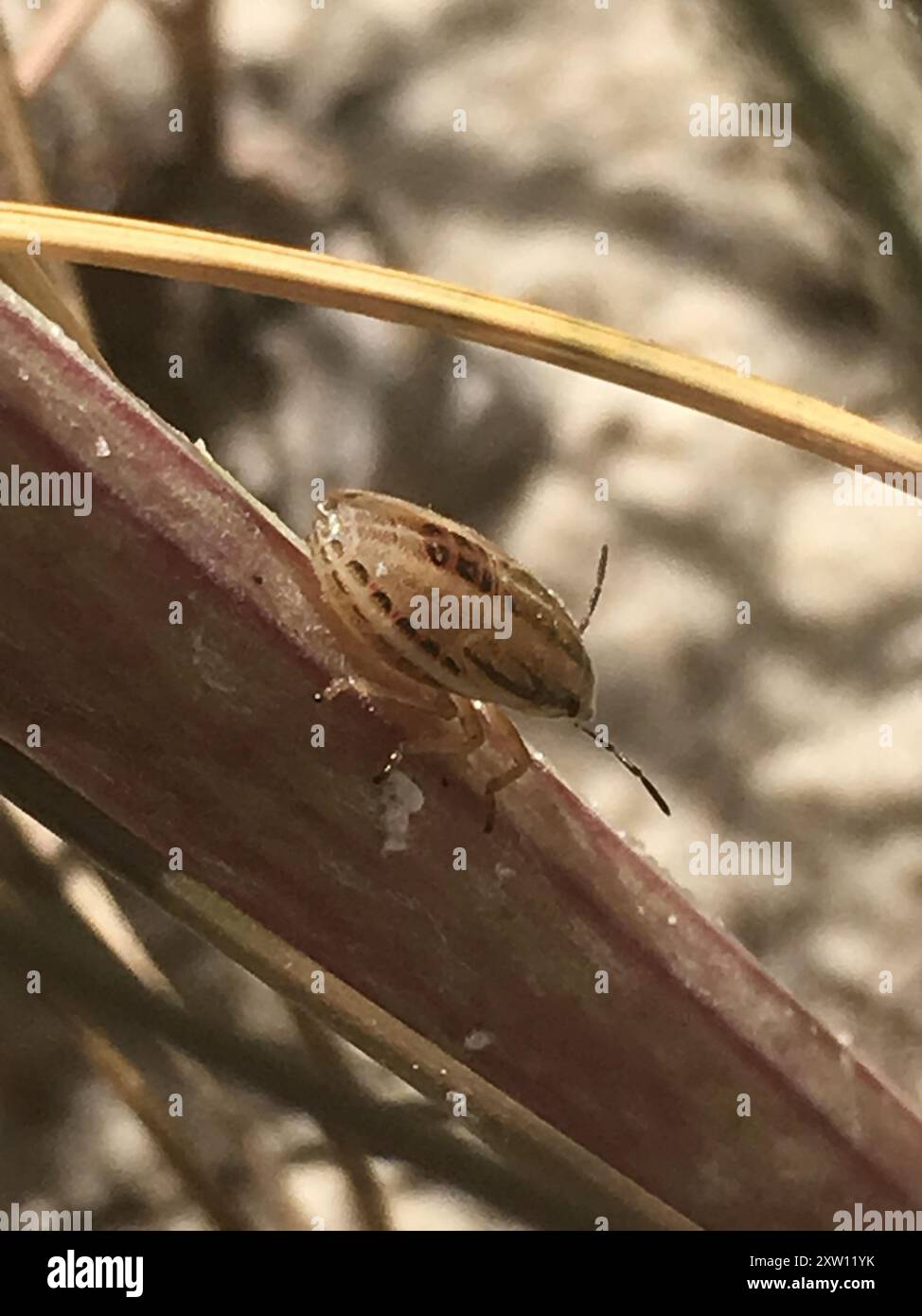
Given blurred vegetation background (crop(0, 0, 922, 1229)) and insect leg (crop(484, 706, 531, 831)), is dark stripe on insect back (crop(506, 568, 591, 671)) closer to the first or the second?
insect leg (crop(484, 706, 531, 831))

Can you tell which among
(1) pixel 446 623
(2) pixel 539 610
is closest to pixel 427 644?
(1) pixel 446 623

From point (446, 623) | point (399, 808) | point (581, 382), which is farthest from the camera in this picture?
point (581, 382)

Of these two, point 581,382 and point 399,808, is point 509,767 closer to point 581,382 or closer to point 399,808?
point 399,808

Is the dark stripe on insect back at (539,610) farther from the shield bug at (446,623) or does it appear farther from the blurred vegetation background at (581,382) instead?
the blurred vegetation background at (581,382)

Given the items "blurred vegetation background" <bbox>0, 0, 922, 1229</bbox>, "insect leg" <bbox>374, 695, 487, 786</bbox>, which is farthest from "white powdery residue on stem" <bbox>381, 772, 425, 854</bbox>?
"blurred vegetation background" <bbox>0, 0, 922, 1229</bbox>

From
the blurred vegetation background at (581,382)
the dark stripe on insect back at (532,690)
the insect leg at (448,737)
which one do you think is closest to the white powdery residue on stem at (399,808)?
the insect leg at (448,737)
